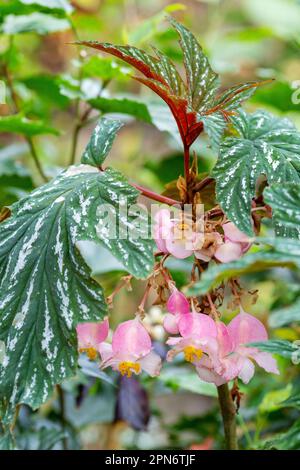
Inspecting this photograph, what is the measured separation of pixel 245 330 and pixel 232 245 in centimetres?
9

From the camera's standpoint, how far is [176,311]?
666 millimetres

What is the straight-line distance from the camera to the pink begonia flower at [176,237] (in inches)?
25.1

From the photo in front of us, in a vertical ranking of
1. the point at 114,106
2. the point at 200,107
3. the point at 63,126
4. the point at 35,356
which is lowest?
the point at 35,356

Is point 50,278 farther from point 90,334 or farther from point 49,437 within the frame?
point 49,437

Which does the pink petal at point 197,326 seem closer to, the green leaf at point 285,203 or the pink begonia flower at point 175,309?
the pink begonia flower at point 175,309

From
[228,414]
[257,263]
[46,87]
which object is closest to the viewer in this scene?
[257,263]

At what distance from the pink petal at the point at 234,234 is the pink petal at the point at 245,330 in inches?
3.3

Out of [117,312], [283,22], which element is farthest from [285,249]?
[283,22]

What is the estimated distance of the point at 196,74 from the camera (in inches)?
28.0

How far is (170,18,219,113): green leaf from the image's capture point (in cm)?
70

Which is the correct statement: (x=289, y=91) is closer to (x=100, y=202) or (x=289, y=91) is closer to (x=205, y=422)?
(x=205, y=422)

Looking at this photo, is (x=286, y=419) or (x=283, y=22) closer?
(x=286, y=419)

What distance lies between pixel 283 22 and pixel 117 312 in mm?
1332

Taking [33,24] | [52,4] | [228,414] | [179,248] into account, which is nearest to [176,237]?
[179,248]
